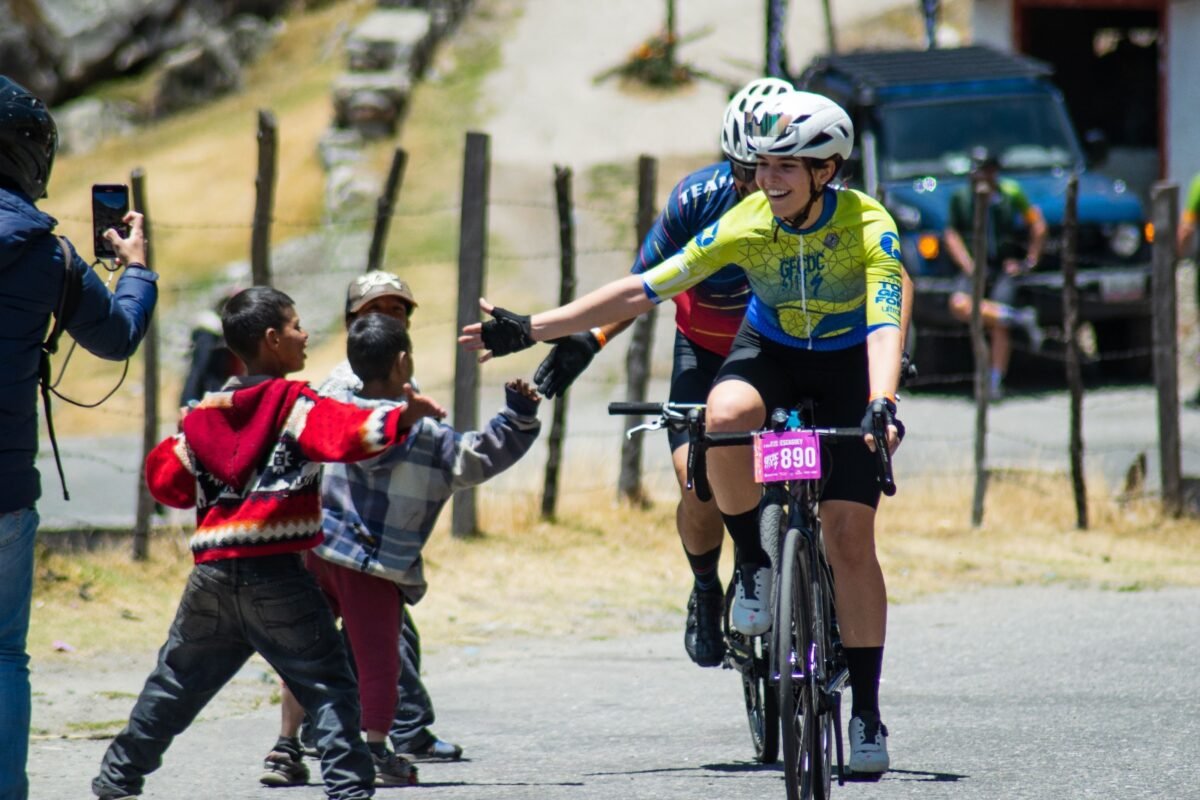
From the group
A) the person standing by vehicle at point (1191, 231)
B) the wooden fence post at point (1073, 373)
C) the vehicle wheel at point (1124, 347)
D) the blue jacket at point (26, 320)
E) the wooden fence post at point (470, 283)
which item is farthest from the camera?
the vehicle wheel at point (1124, 347)

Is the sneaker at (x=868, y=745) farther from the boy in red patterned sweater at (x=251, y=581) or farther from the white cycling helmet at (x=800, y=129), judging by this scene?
the white cycling helmet at (x=800, y=129)

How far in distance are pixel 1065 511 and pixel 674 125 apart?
1817cm

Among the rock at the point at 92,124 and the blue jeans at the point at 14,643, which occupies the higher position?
the rock at the point at 92,124

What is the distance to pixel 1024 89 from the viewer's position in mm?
17016

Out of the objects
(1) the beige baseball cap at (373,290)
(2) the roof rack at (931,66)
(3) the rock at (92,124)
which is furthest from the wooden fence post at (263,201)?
(3) the rock at (92,124)

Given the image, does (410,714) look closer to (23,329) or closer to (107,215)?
(107,215)

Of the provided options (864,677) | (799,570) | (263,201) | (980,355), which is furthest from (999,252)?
(799,570)

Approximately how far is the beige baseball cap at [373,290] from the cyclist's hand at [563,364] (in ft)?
1.74

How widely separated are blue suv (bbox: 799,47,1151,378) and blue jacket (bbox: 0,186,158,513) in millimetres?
11549

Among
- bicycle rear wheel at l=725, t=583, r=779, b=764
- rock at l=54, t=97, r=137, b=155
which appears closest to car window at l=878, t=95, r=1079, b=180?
bicycle rear wheel at l=725, t=583, r=779, b=764

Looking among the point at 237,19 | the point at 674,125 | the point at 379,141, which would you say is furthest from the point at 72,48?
the point at 674,125

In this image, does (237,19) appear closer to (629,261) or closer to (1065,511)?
(629,261)

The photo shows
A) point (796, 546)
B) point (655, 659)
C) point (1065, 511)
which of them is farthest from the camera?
point (1065, 511)

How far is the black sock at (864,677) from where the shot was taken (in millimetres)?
5422
